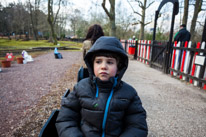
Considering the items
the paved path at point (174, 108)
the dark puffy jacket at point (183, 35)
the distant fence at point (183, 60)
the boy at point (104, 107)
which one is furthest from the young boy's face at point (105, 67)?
the dark puffy jacket at point (183, 35)

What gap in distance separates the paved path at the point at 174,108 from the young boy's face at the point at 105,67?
4.52 ft

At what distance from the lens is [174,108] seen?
299 cm

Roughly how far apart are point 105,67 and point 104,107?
1.30 ft

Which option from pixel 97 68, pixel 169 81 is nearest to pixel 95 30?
pixel 97 68

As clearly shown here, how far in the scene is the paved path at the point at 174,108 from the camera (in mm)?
2269

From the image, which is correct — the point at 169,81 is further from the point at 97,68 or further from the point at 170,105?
the point at 97,68

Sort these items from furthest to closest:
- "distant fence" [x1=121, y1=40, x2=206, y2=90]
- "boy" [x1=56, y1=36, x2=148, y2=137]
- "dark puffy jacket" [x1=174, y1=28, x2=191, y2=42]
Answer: "dark puffy jacket" [x1=174, y1=28, x2=191, y2=42] < "distant fence" [x1=121, y1=40, x2=206, y2=90] < "boy" [x1=56, y1=36, x2=148, y2=137]

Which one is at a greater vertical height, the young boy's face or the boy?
the young boy's face

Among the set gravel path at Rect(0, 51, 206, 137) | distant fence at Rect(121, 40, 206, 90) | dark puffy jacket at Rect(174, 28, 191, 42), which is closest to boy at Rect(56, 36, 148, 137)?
gravel path at Rect(0, 51, 206, 137)

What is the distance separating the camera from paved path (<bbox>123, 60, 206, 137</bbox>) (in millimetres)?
2269

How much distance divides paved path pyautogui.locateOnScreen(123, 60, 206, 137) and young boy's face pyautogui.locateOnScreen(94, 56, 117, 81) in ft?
4.52

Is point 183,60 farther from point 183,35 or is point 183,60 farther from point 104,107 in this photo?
point 104,107

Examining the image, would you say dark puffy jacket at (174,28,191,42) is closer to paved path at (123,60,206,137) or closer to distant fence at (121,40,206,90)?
distant fence at (121,40,206,90)

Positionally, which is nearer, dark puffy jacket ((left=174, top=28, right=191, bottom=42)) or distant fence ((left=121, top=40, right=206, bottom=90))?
distant fence ((left=121, top=40, right=206, bottom=90))
